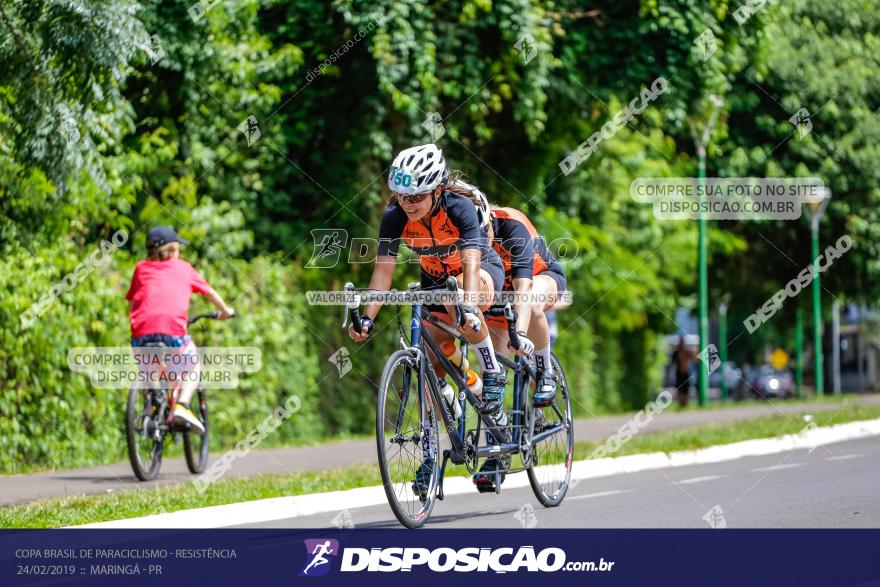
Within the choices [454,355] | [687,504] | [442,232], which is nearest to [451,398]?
[454,355]

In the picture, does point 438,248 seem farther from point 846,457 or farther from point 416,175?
point 846,457

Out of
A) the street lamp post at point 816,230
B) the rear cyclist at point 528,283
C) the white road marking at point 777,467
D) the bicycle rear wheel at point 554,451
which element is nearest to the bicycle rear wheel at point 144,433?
the rear cyclist at point 528,283

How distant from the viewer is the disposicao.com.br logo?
7109 mm

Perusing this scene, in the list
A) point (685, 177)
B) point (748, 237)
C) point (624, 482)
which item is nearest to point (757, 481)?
point (624, 482)

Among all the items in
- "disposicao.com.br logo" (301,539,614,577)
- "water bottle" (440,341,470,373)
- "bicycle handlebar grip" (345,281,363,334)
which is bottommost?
"disposicao.com.br logo" (301,539,614,577)

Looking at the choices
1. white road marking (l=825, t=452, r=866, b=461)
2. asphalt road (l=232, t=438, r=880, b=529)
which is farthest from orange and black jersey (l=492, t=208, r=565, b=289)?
white road marking (l=825, t=452, r=866, b=461)

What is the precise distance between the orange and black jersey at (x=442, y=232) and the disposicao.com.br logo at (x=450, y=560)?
1789mm

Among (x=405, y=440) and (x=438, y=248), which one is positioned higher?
(x=438, y=248)

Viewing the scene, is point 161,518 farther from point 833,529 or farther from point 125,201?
point 125,201

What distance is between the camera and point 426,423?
829cm

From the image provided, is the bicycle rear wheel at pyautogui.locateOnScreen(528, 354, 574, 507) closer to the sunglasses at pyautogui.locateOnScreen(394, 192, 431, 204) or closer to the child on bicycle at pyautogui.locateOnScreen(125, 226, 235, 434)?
the sunglasses at pyautogui.locateOnScreen(394, 192, 431, 204)

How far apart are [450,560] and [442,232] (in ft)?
6.84

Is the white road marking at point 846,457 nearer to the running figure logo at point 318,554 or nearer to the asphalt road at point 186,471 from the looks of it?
the asphalt road at point 186,471

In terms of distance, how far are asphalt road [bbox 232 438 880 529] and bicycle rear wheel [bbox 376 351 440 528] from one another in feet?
1.49
